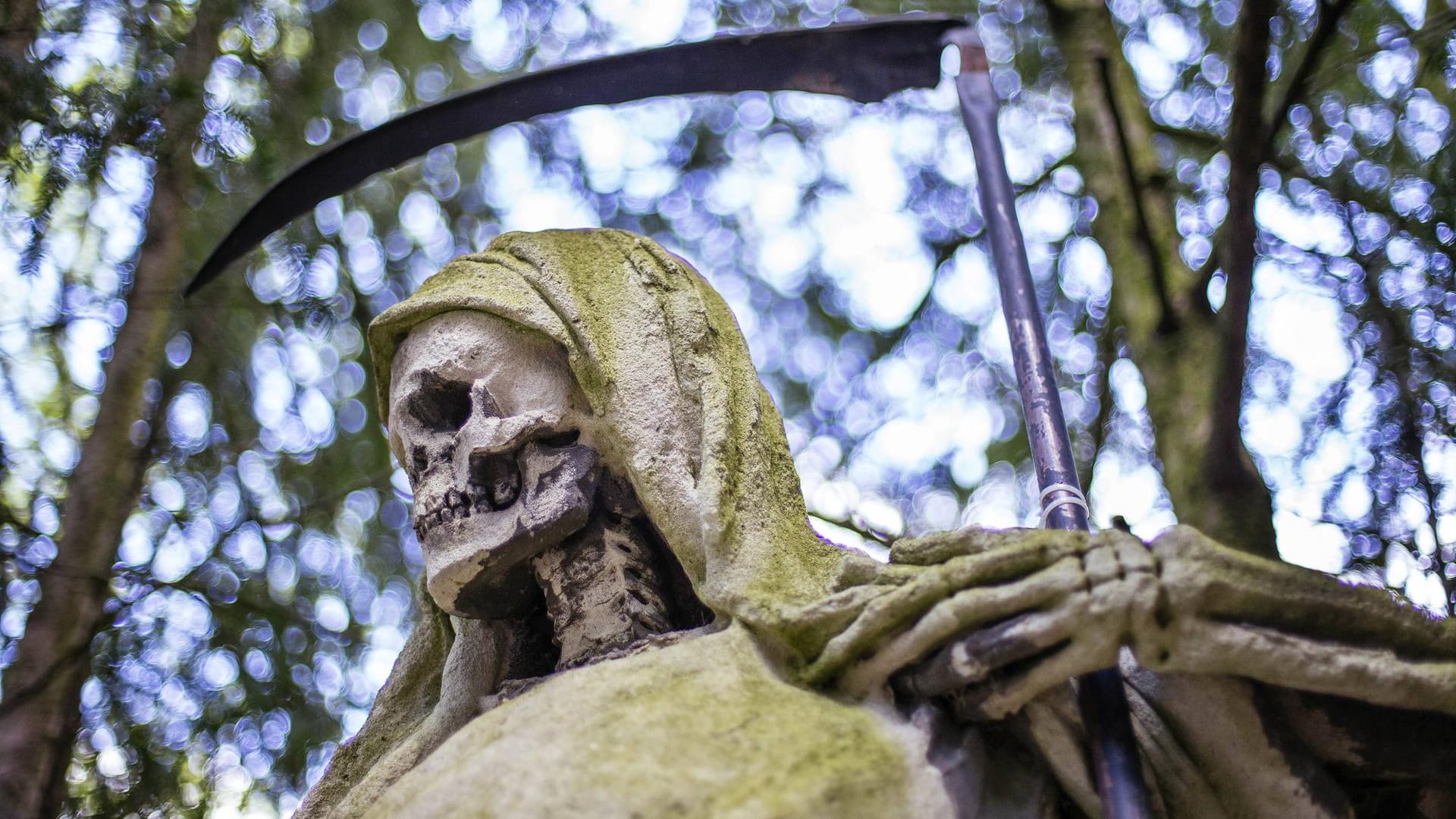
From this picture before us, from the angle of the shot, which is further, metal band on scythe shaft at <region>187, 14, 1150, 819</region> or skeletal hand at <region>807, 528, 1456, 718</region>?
metal band on scythe shaft at <region>187, 14, 1150, 819</region>

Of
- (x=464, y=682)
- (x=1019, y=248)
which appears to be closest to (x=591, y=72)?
(x=1019, y=248)

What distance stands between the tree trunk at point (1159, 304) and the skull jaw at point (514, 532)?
119 cm

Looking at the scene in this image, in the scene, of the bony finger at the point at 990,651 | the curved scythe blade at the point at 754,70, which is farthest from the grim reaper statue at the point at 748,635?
the curved scythe blade at the point at 754,70

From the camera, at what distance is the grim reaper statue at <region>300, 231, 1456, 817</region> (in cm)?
176

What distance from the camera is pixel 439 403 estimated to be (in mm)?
2631

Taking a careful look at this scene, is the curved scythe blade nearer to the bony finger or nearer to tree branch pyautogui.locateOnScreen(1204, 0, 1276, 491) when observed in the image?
tree branch pyautogui.locateOnScreen(1204, 0, 1276, 491)

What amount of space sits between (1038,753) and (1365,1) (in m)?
3.32

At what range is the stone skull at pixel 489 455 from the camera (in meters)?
2.45

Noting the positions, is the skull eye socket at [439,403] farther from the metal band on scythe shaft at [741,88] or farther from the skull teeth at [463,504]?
the metal band on scythe shaft at [741,88]

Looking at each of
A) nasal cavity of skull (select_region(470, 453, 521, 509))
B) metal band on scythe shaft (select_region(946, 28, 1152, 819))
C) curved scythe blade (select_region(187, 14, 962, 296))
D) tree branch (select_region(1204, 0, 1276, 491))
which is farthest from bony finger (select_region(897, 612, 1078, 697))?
curved scythe blade (select_region(187, 14, 962, 296))

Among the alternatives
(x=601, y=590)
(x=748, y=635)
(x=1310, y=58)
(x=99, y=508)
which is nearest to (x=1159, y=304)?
(x=1310, y=58)

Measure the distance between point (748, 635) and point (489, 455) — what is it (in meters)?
0.65

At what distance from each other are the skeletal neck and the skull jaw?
4 centimetres

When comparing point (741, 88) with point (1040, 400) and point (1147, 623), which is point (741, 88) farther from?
point (1147, 623)
